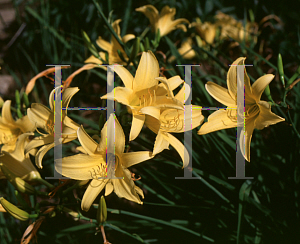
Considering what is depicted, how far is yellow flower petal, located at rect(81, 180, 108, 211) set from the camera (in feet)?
3.12

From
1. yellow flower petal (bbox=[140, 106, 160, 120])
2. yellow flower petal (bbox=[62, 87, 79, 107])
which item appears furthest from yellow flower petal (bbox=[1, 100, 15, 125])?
yellow flower petal (bbox=[140, 106, 160, 120])

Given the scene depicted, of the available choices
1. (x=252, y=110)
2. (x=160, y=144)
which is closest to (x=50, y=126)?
(x=160, y=144)

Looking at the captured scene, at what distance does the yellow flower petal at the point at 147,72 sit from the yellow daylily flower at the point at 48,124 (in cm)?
25

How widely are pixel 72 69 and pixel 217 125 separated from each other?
65.1 inches

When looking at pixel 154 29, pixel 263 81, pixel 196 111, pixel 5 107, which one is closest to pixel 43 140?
pixel 5 107

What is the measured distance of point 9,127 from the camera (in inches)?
51.7

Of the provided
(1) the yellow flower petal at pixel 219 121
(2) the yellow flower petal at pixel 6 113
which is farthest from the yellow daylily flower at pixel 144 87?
(2) the yellow flower petal at pixel 6 113

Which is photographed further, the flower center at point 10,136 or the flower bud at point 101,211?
the flower center at point 10,136

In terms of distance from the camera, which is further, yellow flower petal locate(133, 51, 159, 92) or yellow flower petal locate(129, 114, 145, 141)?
yellow flower petal locate(133, 51, 159, 92)

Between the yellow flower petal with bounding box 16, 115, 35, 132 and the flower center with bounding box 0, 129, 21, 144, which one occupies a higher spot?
the yellow flower petal with bounding box 16, 115, 35, 132

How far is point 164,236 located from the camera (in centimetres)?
158

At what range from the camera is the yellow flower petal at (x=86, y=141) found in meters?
0.89

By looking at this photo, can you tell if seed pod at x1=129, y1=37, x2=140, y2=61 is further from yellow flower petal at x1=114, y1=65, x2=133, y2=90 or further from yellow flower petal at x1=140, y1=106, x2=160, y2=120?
yellow flower petal at x1=140, y1=106, x2=160, y2=120

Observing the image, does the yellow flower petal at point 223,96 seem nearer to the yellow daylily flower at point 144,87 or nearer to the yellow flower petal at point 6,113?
the yellow daylily flower at point 144,87
